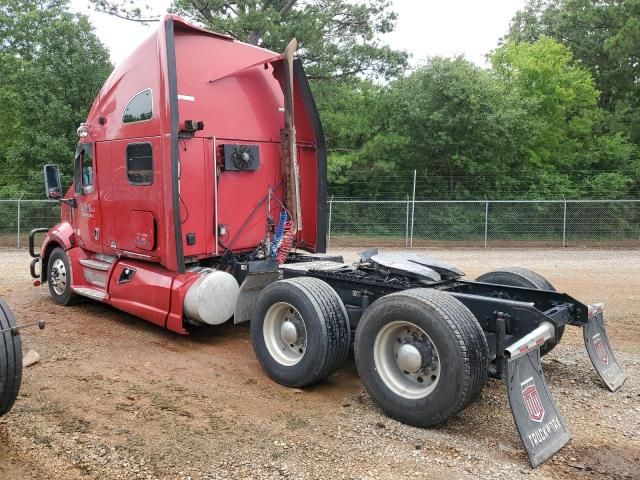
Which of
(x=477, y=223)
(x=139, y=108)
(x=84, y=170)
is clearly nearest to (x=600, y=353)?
(x=139, y=108)

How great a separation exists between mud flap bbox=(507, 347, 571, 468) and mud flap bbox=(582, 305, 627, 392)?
3.51 ft

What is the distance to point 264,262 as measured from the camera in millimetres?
6785

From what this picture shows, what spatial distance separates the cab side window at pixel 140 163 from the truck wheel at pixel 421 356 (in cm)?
328

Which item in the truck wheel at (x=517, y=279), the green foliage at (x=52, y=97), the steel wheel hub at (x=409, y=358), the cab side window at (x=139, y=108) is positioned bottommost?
the steel wheel hub at (x=409, y=358)

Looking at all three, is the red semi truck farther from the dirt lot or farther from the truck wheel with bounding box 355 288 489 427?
the dirt lot

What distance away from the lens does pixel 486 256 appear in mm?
15766

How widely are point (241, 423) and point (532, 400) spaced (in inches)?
83.0

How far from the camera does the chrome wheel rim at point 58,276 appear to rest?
26.4 ft

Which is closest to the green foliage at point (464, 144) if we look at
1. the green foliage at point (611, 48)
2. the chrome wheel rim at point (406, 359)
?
the green foliage at point (611, 48)

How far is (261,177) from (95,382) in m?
3.14

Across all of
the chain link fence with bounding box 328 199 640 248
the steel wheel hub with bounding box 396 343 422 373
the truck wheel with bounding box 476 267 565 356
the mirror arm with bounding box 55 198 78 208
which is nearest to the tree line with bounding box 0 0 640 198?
the chain link fence with bounding box 328 199 640 248

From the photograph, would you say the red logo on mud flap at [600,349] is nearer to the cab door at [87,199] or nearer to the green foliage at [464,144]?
the cab door at [87,199]

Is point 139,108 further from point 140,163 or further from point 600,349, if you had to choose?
point 600,349

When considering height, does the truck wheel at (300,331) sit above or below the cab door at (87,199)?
below
